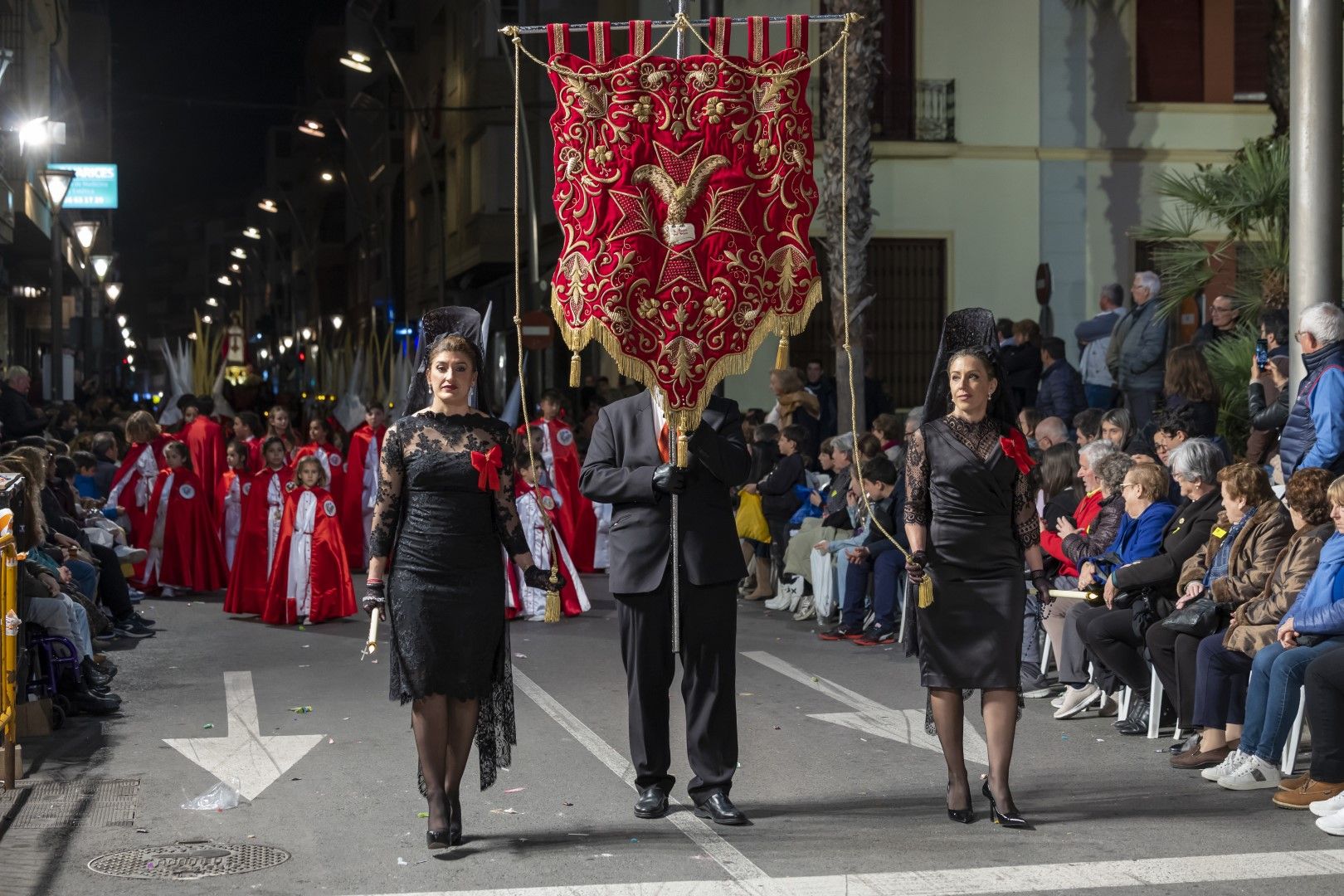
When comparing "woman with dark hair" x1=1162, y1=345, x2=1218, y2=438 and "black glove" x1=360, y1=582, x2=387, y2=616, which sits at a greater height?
"woman with dark hair" x1=1162, y1=345, x2=1218, y2=438

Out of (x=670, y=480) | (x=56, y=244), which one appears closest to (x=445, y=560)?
(x=670, y=480)

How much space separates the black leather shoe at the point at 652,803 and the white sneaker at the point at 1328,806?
8.78 ft

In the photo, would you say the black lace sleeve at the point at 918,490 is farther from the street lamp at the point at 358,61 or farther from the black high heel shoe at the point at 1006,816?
the street lamp at the point at 358,61

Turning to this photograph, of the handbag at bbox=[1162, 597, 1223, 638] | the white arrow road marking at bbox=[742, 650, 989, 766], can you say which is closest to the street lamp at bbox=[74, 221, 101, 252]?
the white arrow road marking at bbox=[742, 650, 989, 766]

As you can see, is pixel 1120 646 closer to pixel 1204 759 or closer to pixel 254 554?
pixel 1204 759

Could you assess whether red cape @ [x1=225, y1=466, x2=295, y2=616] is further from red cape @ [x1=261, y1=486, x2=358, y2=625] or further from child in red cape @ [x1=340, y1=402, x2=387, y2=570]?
child in red cape @ [x1=340, y1=402, x2=387, y2=570]

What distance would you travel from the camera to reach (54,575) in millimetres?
10242

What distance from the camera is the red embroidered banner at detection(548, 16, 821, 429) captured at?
25.0ft

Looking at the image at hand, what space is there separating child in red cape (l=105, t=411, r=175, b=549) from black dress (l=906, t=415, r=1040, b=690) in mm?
11055

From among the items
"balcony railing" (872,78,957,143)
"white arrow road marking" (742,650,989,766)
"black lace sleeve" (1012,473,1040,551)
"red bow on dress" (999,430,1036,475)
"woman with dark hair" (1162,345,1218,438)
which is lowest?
"white arrow road marking" (742,650,989,766)

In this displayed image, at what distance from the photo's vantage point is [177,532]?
54.5 ft

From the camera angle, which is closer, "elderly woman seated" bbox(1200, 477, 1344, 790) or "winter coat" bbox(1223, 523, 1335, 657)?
"elderly woman seated" bbox(1200, 477, 1344, 790)

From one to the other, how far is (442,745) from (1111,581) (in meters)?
4.15

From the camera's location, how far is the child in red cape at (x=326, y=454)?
15992 mm
